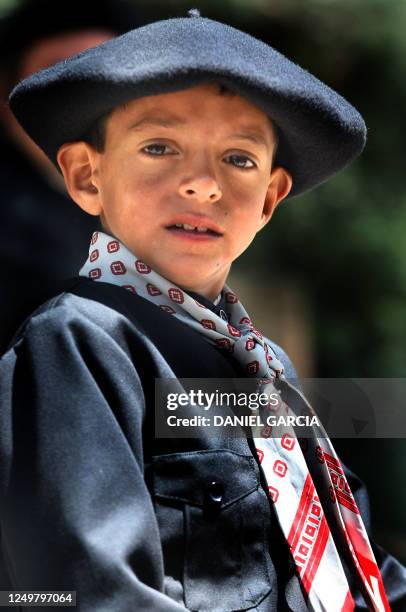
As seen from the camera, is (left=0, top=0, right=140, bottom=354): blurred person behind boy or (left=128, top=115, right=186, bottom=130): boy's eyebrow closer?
(left=128, top=115, right=186, bottom=130): boy's eyebrow

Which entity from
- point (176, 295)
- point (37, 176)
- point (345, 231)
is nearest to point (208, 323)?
point (176, 295)

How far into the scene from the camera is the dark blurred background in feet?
15.0

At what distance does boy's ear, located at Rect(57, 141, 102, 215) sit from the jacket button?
506 mm

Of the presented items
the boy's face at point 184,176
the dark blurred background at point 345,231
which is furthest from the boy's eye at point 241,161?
the dark blurred background at point 345,231

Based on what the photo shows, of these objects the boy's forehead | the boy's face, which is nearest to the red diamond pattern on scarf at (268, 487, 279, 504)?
the boy's face

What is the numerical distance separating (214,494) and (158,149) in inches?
20.5

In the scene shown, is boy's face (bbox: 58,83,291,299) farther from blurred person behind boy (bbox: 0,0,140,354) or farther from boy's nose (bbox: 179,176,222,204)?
blurred person behind boy (bbox: 0,0,140,354)

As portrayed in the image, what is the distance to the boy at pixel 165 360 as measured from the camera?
1.32 metres

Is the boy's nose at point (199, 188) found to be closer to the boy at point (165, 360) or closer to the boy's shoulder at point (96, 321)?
the boy at point (165, 360)

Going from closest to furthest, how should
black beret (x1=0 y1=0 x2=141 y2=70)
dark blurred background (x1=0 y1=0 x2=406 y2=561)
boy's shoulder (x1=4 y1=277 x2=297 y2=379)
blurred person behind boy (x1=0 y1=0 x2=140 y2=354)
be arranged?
boy's shoulder (x1=4 y1=277 x2=297 y2=379)
blurred person behind boy (x1=0 y1=0 x2=140 y2=354)
black beret (x1=0 y1=0 x2=141 y2=70)
dark blurred background (x1=0 y1=0 x2=406 y2=561)

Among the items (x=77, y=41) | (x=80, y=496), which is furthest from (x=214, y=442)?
(x=77, y=41)

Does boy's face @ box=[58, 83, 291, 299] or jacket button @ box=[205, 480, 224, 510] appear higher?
boy's face @ box=[58, 83, 291, 299]

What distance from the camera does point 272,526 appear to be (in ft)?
4.91

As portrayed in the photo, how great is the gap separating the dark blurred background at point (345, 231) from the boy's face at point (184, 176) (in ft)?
9.50
